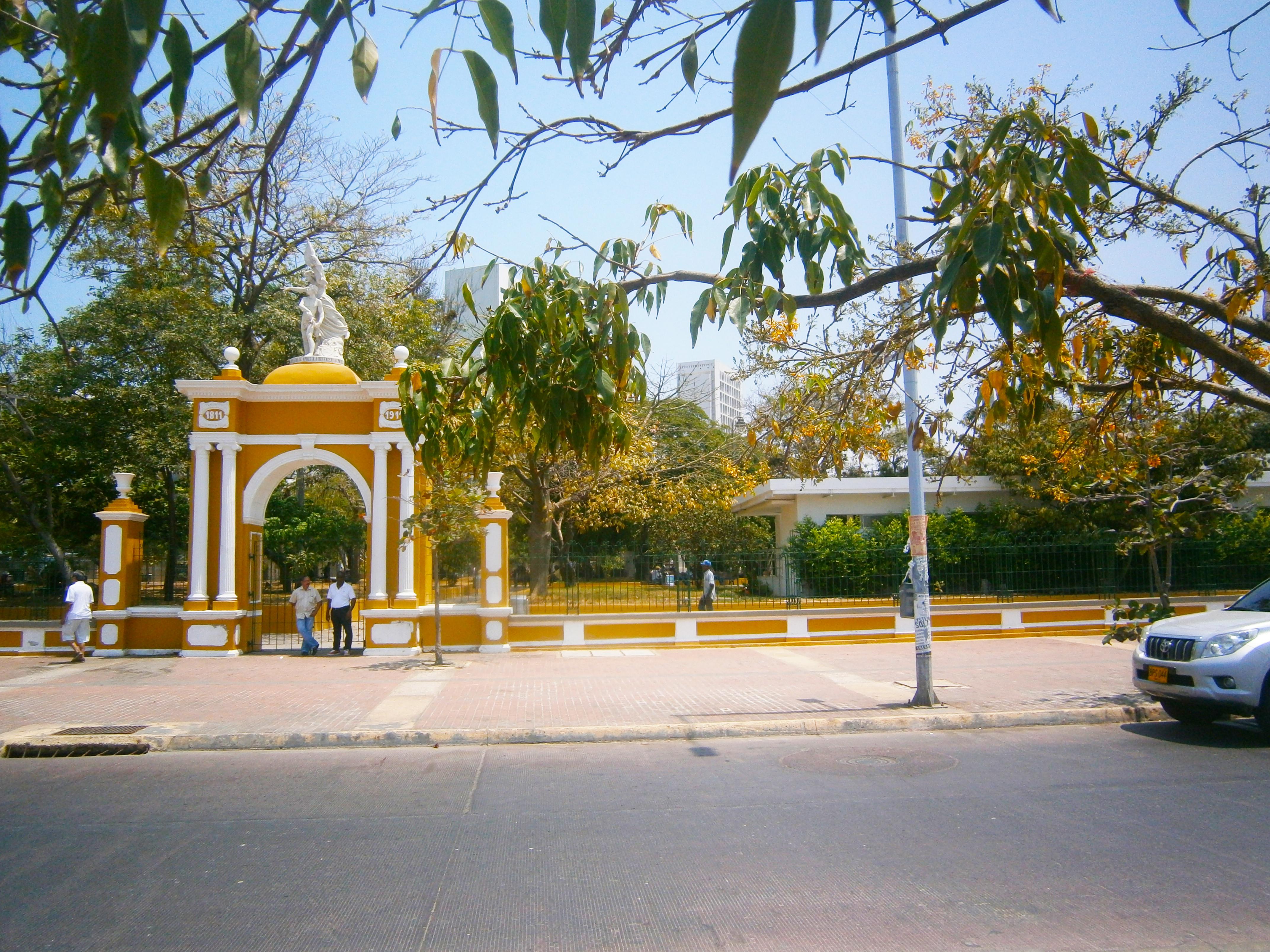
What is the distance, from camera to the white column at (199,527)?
16.7m

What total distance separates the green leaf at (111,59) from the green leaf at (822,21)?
50.2 inches

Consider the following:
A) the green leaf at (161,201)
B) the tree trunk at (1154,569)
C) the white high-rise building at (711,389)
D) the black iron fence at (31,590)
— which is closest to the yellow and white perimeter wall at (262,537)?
the black iron fence at (31,590)

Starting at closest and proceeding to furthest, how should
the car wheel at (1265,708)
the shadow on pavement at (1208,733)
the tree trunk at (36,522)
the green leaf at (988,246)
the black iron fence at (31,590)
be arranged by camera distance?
1. the green leaf at (988,246)
2. the car wheel at (1265,708)
3. the shadow on pavement at (1208,733)
4. the black iron fence at (31,590)
5. the tree trunk at (36,522)

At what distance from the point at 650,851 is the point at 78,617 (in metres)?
13.9

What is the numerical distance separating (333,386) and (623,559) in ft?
20.4

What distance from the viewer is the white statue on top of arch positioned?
17.7 metres

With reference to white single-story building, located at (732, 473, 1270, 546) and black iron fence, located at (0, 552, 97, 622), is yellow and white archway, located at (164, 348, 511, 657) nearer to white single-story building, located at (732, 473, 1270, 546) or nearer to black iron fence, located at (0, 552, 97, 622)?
black iron fence, located at (0, 552, 97, 622)

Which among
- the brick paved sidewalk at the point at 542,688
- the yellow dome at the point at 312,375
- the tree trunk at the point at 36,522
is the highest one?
the yellow dome at the point at 312,375

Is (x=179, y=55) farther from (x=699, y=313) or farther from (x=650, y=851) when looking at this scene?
(x=650, y=851)

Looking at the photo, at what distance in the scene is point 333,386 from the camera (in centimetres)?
1706

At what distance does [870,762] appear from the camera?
8859 mm

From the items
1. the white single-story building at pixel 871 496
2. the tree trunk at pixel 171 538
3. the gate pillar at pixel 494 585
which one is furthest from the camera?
the white single-story building at pixel 871 496

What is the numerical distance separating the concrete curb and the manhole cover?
44.2 inches

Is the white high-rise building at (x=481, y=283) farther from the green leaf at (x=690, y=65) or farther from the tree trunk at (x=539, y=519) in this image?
the tree trunk at (x=539, y=519)
